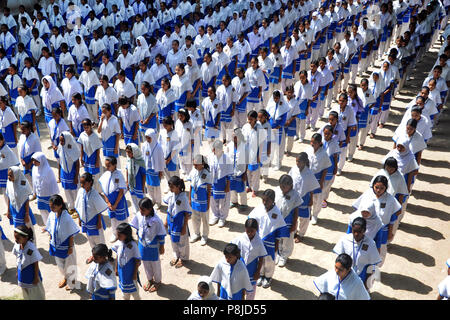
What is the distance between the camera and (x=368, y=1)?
1872 centimetres

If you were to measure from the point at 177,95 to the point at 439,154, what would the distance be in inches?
236

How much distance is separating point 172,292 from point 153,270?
0.41m

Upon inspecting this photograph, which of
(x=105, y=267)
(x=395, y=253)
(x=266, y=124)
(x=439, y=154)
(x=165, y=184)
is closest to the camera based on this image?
(x=105, y=267)

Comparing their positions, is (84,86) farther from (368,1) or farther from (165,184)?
(368,1)

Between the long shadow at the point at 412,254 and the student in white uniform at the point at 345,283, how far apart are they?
2664 mm

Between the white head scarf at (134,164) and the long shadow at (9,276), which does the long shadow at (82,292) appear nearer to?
the long shadow at (9,276)

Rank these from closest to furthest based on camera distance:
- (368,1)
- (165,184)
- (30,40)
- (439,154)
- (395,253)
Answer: (395,253)
(165,184)
(439,154)
(30,40)
(368,1)

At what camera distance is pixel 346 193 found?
936cm

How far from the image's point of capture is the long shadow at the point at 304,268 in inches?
283

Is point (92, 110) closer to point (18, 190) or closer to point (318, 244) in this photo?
point (18, 190)

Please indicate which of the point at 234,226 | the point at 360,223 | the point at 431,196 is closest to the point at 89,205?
the point at 234,226

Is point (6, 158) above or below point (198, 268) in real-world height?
above

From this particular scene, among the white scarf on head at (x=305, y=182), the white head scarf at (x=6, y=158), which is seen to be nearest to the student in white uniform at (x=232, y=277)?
the white scarf on head at (x=305, y=182)

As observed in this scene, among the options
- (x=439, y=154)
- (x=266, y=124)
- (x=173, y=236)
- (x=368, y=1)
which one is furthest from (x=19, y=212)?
(x=368, y=1)
